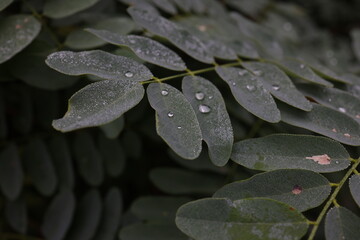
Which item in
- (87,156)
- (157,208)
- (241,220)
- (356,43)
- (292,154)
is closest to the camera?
(241,220)

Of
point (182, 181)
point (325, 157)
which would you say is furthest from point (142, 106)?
point (325, 157)

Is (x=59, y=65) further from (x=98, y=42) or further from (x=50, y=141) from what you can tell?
(x=50, y=141)

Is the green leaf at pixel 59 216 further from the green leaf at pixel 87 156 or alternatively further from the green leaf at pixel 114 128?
the green leaf at pixel 114 128

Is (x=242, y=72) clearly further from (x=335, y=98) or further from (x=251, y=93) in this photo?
(x=335, y=98)

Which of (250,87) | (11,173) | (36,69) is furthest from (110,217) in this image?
(250,87)

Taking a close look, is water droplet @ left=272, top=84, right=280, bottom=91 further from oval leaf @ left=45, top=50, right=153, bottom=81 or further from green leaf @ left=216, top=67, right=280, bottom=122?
oval leaf @ left=45, top=50, right=153, bottom=81

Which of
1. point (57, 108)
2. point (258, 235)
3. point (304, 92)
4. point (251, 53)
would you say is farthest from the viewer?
point (57, 108)

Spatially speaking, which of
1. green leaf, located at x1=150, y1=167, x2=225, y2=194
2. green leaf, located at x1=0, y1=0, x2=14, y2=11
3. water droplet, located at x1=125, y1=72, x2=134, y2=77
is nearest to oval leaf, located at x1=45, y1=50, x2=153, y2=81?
water droplet, located at x1=125, y1=72, x2=134, y2=77
